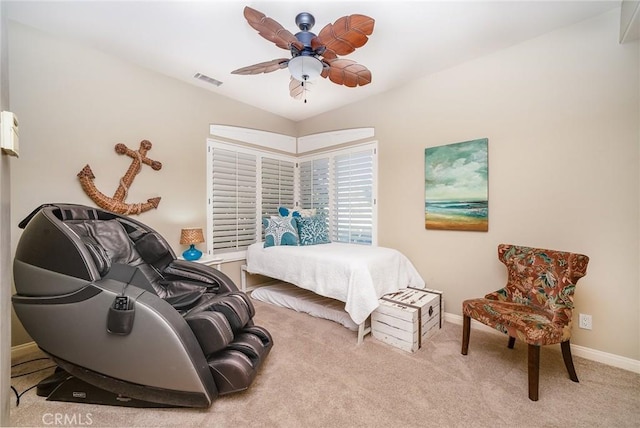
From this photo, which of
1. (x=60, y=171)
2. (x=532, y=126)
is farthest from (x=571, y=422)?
(x=60, y=171)

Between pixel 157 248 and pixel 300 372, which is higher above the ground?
pixel 157 248

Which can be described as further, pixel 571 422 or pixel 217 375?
pixel 217 375

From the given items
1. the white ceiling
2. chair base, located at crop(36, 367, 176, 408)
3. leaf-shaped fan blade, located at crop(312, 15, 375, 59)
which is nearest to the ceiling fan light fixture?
leaf-shaped fan blade, located at crop(312, 15, 375, 59)

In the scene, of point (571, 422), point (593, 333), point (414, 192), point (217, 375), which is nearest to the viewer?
point (571, 422)

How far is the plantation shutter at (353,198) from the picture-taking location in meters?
3.64

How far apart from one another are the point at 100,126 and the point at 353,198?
2904 millimetres

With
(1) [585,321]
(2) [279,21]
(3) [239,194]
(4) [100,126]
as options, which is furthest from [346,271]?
(4) [100,126]

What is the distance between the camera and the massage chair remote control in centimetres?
147

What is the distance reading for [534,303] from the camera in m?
2.13

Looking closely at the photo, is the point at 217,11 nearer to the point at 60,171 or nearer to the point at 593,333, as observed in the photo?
the point at 60,171

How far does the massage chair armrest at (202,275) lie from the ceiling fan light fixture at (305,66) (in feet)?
5.49

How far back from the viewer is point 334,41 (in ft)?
5.85

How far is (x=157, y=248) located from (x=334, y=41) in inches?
81.7
